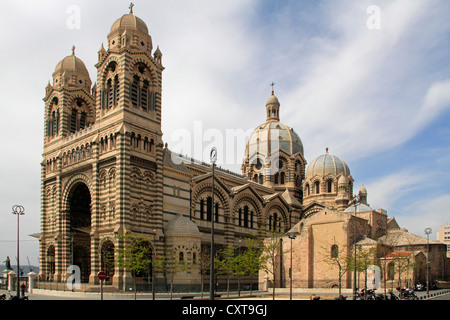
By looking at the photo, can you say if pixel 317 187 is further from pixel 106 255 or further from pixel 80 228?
pixel 106 255

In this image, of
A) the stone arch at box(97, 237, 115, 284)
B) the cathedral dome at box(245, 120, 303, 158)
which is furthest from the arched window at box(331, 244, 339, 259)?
the cathedral dome at box(245, 120, 303, 158)

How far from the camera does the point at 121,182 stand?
4841cm

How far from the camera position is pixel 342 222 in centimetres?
5616

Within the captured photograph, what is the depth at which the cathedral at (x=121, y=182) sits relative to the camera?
1957 inches

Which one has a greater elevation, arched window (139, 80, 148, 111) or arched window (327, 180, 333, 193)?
arched window (139, 80, 148, 111)

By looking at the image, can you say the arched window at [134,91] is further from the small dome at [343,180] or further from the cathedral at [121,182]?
the small dome at [343,180]

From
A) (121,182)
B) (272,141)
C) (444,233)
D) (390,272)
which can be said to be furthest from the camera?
(444,233)

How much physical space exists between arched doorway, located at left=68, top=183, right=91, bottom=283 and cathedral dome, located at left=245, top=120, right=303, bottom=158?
37.9 meters

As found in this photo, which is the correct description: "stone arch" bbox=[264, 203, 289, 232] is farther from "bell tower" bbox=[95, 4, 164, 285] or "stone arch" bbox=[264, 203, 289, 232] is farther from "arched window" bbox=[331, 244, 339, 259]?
"bell tower" bbox=[95, 4, 164, 285]

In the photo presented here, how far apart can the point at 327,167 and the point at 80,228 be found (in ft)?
153

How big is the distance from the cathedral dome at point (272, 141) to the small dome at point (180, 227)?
36275 mm

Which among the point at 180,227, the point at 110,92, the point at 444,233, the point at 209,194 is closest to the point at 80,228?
the point at 180,227

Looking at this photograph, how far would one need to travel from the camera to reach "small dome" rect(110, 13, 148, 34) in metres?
53.5

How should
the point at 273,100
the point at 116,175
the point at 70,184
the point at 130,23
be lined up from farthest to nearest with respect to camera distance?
the point at 273,100 < the point at 70,184 < the point at 130,23 < the point at 116,175
